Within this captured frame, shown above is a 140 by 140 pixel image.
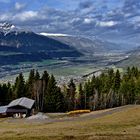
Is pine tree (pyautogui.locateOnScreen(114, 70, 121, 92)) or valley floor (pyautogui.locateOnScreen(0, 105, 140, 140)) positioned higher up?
valley floor (pyautogui.locateOnScreen(0, 105, 140, 140))

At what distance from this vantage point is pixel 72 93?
Answer: 18900 centimetres

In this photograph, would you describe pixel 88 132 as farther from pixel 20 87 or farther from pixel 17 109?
pixel 20 87

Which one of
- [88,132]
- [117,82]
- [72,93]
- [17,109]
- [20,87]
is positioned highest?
[88,132]

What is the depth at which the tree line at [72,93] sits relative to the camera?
168 m

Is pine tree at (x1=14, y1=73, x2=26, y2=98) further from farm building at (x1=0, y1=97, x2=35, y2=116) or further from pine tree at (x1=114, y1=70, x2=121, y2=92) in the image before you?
pine tree at (x1=114, y1=70, x2=121, y2=92)

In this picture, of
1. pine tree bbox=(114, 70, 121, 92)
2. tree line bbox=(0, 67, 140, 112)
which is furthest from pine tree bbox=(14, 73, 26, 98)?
pine tree bbox=(114, 70, 121, 92)

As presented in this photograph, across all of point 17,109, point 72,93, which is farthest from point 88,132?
point 72,93

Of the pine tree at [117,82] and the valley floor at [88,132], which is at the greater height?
the valley floor at [88,132]

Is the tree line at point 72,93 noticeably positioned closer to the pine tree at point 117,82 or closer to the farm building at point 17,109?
the pine tree at point 117,82

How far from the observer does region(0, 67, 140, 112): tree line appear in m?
168

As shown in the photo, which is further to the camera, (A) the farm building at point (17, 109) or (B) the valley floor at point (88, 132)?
(A) the farm building at point (17, 109)

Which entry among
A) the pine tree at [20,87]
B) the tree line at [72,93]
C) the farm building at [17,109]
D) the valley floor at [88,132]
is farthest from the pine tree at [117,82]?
the valley floor at [88,132]

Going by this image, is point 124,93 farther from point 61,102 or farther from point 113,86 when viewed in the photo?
point 61,102

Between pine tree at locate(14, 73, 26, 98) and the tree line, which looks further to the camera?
pine tree at locate(14, 73, 26, 98)
